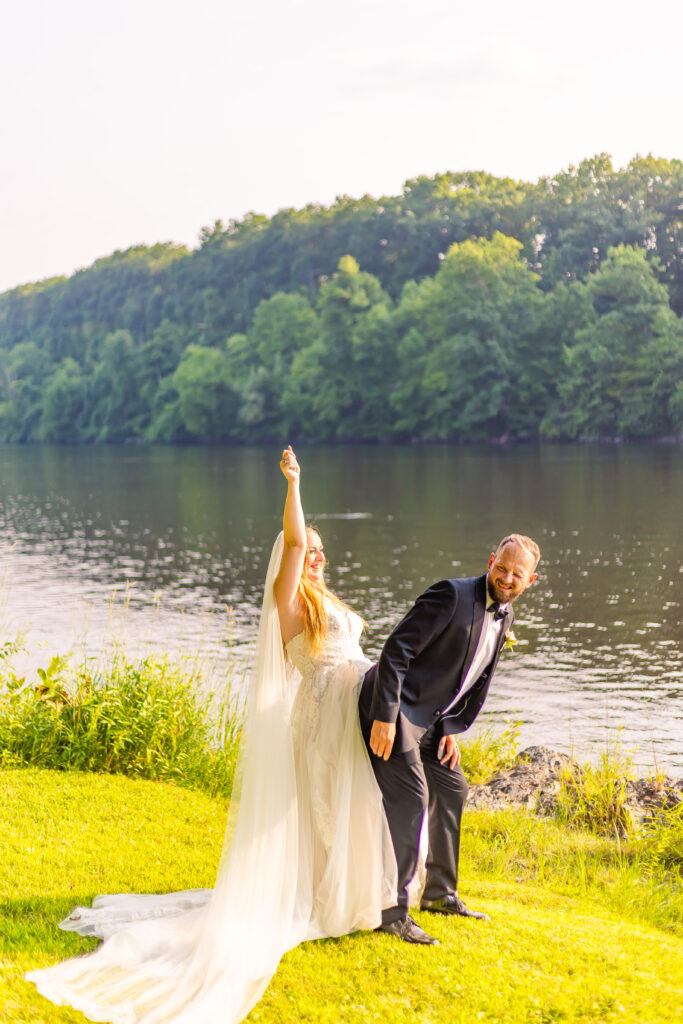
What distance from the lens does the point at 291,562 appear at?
5.13 meters

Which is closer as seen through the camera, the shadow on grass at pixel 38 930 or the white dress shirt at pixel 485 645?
the shadow on grass at pixel 38 930

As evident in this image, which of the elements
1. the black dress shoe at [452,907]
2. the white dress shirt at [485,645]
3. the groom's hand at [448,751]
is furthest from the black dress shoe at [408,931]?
the white dress shirt at [485,645]

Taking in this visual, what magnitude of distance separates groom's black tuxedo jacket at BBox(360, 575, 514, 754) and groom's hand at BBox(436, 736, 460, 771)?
0.64ft

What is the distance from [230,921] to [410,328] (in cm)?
8340

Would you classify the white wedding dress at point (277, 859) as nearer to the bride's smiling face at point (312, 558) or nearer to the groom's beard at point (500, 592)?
the bride's smiling face at point (312, 558)

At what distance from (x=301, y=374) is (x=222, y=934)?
288 ft

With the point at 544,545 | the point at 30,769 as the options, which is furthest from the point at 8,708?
the point at 544,545

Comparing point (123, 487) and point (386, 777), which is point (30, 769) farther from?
point (123, 487)

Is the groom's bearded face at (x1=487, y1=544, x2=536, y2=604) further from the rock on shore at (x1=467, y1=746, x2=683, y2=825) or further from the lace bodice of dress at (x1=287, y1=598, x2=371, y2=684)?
the rock on shore at (x1=467, y1=746, x2=683, y2=825)

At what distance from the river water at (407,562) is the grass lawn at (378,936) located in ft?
5.92

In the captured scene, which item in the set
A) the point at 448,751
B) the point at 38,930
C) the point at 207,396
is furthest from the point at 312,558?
the point at 207,396

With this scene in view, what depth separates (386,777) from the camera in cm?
518

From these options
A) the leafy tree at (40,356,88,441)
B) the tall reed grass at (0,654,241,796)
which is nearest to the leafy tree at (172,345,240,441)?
the leafy tree at (40,356,88,441)

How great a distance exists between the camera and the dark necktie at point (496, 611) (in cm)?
513
